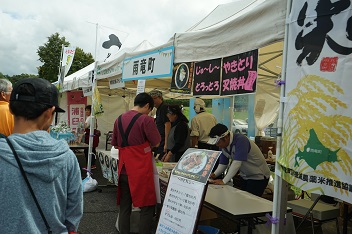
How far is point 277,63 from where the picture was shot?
176 inches

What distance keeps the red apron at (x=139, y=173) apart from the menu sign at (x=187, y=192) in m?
0.61

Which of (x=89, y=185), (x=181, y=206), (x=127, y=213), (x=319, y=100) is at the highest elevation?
(x=319, y=100)

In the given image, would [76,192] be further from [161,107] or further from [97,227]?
[161,107]

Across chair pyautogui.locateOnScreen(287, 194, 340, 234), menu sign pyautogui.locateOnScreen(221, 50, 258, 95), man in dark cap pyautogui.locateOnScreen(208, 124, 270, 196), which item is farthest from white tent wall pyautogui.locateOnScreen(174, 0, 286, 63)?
chair pyautogui.locateOnScreen(287, 194, 340, 234)

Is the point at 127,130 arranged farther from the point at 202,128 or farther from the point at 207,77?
the point at 202,128

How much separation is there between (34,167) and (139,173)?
2135 millimetres

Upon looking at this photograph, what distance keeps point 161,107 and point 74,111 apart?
6.61 metres

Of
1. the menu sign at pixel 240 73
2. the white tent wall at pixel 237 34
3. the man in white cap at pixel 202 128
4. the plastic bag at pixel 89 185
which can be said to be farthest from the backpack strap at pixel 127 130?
the man in white cap at pixel 202 128

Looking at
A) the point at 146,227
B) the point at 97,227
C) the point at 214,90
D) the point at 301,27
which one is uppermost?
the point at 301,27

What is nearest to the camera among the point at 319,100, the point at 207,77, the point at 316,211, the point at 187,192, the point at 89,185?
the point at 319,100

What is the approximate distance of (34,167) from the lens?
1.08 metres

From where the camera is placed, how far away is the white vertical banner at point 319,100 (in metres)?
1.55

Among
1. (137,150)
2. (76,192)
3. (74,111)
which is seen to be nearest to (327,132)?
(76,192)

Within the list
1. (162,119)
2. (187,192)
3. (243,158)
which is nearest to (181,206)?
(187,192)
